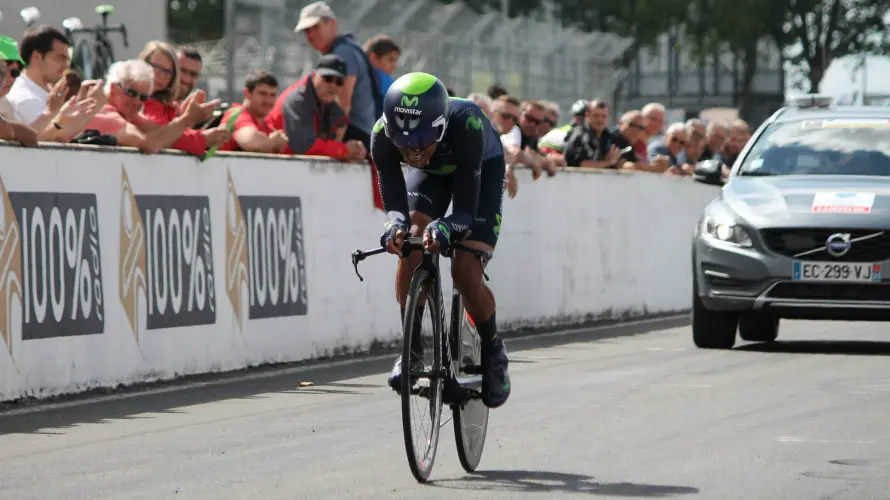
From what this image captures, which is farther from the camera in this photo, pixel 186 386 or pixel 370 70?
pixel 370 70

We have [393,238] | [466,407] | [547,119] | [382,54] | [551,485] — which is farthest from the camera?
[547,119]

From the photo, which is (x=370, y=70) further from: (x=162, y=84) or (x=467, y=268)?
(x=467, y=268)

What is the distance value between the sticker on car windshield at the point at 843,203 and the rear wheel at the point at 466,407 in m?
6.56

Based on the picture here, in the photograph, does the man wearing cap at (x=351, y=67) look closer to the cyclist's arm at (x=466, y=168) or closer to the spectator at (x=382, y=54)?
the spectator at (x=382, y=54)

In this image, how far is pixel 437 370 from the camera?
8.48 meters

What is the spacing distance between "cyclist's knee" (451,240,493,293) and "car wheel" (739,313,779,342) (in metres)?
7.80

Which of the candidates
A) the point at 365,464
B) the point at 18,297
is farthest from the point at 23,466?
the point at 18,297

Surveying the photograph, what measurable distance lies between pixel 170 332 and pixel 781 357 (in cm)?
471

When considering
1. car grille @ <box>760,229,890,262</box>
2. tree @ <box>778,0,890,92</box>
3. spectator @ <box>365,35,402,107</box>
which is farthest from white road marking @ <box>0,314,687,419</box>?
tree @ <box>778,0,890,92</box>

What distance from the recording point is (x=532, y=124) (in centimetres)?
1934

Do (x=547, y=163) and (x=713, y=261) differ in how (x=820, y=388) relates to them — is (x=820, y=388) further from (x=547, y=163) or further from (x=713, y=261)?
(x=547, y=163)

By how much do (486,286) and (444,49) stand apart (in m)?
26.8

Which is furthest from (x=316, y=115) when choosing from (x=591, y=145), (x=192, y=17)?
(x=192, y=17)

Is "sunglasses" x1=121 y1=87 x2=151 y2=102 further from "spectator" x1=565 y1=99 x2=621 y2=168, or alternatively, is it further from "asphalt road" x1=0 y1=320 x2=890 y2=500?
"spectator" x1=565 y1=99 x2=621 y2=168
